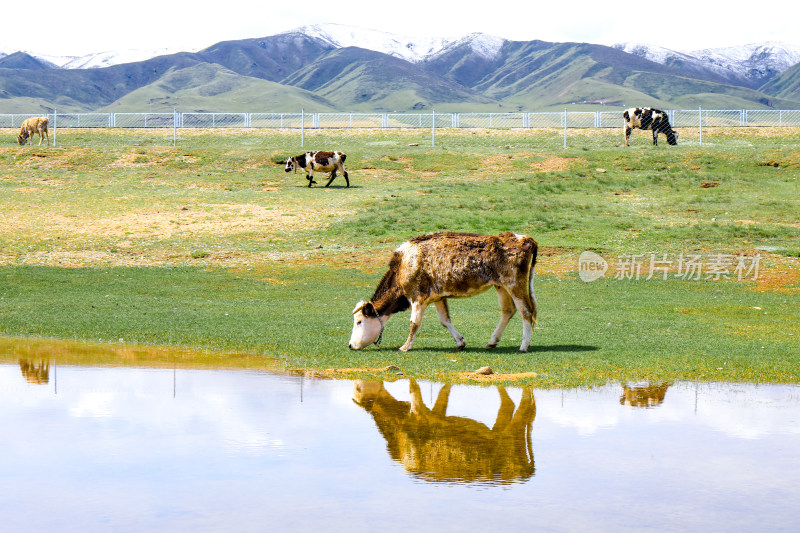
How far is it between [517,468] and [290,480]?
7.45 ft

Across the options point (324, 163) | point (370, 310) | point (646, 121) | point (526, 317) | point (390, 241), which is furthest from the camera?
point (646, 121)

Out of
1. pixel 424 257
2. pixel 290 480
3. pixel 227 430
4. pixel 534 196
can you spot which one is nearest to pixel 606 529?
pixel 290 480

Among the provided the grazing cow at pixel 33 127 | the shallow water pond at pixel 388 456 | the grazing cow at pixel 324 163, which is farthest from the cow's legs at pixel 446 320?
the grazing cow at pixel 33 127

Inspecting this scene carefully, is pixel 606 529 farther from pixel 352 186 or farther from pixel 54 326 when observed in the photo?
pixel 352 186

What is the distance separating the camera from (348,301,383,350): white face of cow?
16.5 metres

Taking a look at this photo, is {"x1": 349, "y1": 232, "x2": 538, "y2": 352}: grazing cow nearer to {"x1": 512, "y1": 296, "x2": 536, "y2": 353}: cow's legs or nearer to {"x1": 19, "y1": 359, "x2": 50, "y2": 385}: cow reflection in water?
{"x1": 512, "y1": 296, "x2": 536, "y2": 353}: cow's legs

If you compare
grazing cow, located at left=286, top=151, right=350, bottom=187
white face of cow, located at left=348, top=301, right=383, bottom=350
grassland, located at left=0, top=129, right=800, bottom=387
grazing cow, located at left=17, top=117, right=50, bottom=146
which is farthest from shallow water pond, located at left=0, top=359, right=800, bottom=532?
grazing cow, located at left=17, top=117, right=50, bottom=146

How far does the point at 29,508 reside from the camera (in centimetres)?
809

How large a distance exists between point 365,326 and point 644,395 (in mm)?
5444

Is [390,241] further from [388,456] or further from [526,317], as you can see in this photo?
[388,456]

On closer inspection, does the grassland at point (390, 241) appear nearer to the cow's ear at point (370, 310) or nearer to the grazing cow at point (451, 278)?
the grazing cow at point (451, 278)

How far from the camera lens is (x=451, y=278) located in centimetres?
1614

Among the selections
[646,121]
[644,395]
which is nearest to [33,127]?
[646,121]

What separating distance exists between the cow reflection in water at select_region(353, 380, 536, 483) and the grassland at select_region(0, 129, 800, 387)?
186cm
